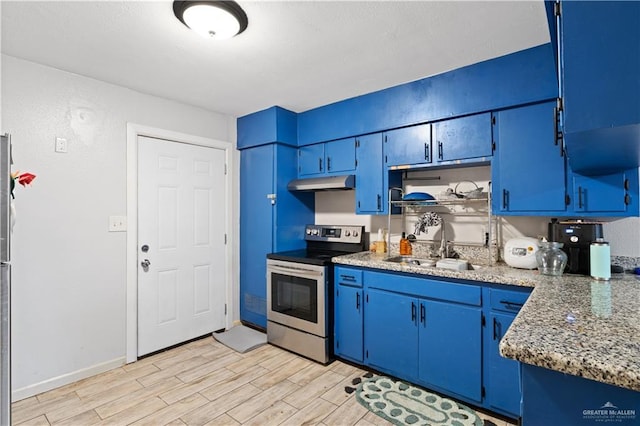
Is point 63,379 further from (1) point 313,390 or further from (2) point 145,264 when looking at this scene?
(1) point 313,390

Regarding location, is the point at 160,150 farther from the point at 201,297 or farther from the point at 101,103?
the point at 201,297

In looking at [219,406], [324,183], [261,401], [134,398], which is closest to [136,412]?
[134,398]

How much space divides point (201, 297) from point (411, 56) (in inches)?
116

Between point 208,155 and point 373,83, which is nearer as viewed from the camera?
point 373,83

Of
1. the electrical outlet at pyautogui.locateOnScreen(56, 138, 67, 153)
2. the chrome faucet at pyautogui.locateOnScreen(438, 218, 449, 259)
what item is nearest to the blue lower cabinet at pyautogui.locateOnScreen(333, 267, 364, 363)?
the chrome faucet at pyautogui.locateOnScreen(438, 218, 449, 259)

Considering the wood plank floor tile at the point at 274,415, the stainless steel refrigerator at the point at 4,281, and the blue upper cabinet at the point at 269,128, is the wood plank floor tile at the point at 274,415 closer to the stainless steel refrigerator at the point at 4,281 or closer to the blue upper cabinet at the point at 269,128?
the stainless steel refrigerator at the point at 4,281

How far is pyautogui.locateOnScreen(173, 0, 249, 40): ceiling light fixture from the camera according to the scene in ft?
5.34

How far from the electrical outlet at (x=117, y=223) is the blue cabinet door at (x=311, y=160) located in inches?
68.0

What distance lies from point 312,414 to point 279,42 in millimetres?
2402

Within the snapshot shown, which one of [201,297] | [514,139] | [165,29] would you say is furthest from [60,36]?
[514,139]

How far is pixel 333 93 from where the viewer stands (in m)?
2.92

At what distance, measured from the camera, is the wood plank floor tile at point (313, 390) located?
2.22 meters

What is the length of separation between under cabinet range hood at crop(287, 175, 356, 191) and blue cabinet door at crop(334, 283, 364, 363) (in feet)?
3.00

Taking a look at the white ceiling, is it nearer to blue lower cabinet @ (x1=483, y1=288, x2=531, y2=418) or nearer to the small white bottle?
the small white bottle
